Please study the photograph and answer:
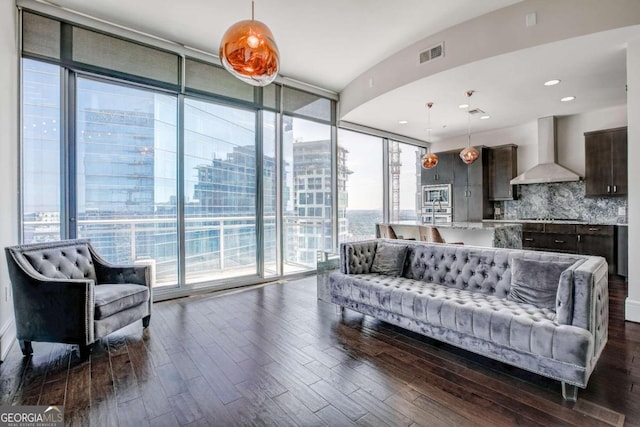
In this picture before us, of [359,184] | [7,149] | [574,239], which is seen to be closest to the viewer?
[7,149]

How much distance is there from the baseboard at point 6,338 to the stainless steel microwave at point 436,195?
750cm

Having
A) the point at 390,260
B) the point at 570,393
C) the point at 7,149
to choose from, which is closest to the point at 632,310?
the point at 570,393

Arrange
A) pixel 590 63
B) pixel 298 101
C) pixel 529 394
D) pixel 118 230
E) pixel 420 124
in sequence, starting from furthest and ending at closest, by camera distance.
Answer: pixel 420 124 → pixel 298 101 → pixel 118 230 → pixel 590 63 → pixel 529 394

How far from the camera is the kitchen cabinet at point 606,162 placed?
5031 millimetres

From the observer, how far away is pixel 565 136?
5953mm

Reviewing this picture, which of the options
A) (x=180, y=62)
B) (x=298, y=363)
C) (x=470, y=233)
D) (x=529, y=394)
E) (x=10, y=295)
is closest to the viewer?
(x=529, y=394)

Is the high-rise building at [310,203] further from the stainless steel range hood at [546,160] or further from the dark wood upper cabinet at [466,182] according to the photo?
the stainless steel range hood at [546,160]

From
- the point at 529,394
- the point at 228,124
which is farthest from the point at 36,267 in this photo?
the point at 529,394

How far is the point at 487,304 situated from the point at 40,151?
4.60 meters

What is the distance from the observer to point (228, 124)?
4695 mm

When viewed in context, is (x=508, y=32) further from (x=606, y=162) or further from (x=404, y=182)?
(x=404, y=182)

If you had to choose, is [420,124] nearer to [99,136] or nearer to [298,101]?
[298,101]

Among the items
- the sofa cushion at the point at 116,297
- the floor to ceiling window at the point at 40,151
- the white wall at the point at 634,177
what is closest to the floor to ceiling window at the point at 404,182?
the white wall at the point at 634,177

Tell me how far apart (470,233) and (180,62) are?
481cm
